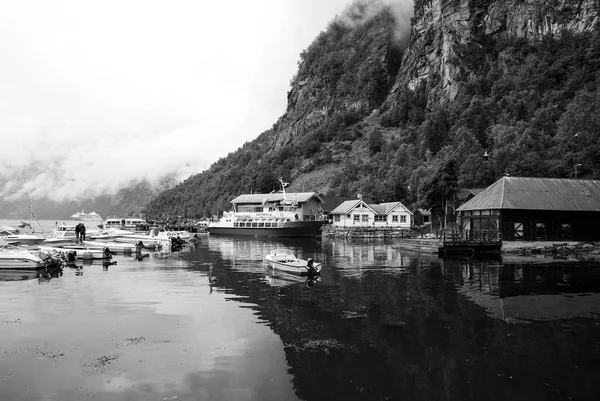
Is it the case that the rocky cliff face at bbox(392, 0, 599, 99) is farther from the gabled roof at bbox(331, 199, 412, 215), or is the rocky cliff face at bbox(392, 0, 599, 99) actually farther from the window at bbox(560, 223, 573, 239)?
the window at bbox(560, 223, 573, 239)

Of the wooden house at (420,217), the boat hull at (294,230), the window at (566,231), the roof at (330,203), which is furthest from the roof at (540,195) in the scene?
the roof at (330,203)

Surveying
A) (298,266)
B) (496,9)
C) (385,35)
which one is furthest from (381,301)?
(385,35)

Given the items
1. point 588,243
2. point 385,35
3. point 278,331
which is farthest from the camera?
point 385,35

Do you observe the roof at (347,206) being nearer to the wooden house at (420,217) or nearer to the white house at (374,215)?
the white house at (374,215)

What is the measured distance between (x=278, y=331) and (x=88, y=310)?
870 cm

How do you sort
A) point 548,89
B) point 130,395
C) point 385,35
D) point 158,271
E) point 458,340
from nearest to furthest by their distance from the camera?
point 130,395 → point 458,340 → point 158,271 → point 548,89 → point 385,35

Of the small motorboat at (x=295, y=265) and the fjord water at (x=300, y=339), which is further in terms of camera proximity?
the small motorboat at (x=295, y=265)

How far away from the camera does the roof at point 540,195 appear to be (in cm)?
4222

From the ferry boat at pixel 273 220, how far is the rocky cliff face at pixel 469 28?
209ft

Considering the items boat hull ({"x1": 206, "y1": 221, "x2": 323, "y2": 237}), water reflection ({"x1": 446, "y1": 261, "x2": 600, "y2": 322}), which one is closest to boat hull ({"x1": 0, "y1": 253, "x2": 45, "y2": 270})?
water reflection ({"x1": 446, "y1": 261, "x2": 600, "y2": 322})

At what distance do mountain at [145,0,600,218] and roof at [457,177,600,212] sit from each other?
1950cm

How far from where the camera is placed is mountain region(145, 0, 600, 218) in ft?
252

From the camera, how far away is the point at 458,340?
14570mm

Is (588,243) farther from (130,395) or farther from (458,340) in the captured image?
(130,395)
